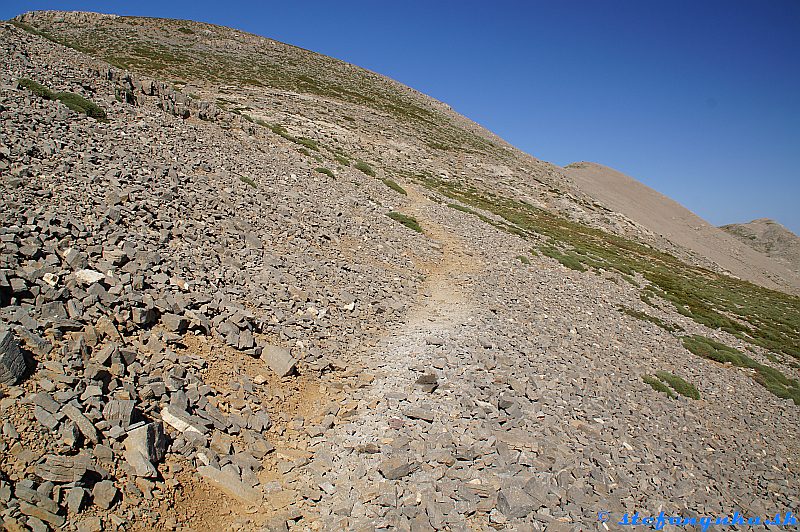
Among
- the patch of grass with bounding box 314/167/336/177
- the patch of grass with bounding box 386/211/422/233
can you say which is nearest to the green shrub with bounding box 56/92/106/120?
the patch of grass with bounding box 314/167/336/177

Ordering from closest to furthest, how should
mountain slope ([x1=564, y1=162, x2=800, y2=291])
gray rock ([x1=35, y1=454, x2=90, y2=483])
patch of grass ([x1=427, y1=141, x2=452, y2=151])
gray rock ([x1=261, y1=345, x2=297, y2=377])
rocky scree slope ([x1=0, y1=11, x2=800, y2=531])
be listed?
gray rock ([x1=35, y1=454, x2=90, y2=483]), rocky scree slope ([x1=0, y1=11, x2=800, y2=531]), gray rock ([x1=261, y1=345, x2=297, y2=377]), patch of grass ([x1=427, y1=141, x2=452, y2=151]), mountain slope ([x1=564, y1=162, x2=800, y2=291])

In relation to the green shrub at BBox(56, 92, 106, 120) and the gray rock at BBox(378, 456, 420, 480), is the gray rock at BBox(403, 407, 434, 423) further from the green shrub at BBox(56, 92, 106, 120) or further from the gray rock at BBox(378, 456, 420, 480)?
the green shrub at BBox(56, 92, 106, 120)

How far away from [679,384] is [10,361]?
21.2 meters

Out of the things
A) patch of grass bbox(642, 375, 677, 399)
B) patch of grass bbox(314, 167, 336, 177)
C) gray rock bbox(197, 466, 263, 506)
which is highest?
patch of grass bbox(314, 167, 336, 177)

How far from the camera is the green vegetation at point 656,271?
30.3 m

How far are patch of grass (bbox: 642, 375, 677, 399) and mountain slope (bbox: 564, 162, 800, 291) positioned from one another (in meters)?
57.4

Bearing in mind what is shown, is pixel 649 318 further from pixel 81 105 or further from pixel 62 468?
pixel 81 105

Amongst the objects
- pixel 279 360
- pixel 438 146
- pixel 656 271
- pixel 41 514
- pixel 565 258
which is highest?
pixel 438 146

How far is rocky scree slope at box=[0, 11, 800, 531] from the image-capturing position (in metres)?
7.93

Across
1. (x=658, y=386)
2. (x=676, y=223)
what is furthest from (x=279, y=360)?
(x=676, y=223)

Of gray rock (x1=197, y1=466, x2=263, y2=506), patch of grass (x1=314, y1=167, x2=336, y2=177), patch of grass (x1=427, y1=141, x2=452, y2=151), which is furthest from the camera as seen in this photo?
patch of grass (x1=427, y1=141, x2=452, y2=151)

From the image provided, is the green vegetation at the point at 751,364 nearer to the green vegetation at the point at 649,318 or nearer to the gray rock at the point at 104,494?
the green vegetation at the point at 649,318

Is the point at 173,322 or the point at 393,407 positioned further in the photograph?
the point at 393,407

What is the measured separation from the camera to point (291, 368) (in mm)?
11781
